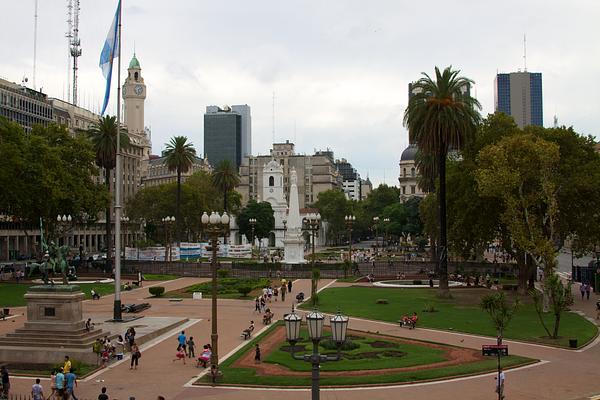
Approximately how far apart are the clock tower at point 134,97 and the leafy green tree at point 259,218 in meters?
52.7

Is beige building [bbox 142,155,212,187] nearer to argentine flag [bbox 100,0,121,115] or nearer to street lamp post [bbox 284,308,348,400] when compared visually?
argentine flag [bbox 100,0,121,115]

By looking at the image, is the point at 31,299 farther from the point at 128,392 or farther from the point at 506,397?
the point at 506,397

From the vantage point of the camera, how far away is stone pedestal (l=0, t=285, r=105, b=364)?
28.9 meters

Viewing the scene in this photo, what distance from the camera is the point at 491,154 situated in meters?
43.4

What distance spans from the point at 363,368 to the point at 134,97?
15036cm

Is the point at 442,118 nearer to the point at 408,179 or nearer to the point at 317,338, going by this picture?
the point at 317,338

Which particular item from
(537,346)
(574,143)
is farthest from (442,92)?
(537,346)

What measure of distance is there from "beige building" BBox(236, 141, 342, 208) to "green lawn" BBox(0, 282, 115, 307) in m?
121

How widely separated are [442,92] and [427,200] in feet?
118

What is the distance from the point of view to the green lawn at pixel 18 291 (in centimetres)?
5066

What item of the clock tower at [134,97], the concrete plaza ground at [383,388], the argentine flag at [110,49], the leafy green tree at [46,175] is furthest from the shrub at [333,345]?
the clock tower at [134,97]

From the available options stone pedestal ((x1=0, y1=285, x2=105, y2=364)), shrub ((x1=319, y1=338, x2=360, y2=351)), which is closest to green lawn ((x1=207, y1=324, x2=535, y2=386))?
shrub ((x1=319, y1=338, x2=360, y2=351))

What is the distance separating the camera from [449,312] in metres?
43.3

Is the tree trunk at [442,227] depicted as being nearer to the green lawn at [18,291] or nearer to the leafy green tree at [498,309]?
the leafy green tree at [498,309]
